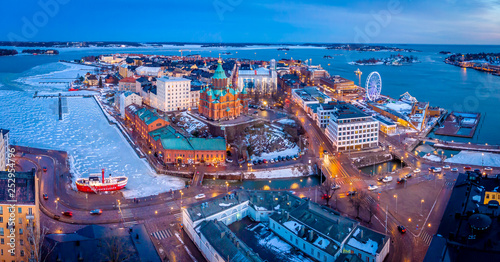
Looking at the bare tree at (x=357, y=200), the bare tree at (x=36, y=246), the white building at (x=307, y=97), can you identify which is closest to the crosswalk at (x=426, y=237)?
the bare tree at (x=357, y=200)

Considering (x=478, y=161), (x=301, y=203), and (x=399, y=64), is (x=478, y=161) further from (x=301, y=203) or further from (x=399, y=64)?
(x=399, y=64)

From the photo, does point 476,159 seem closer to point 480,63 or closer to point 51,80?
point 51,80

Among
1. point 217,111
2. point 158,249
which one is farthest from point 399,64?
point 158,249

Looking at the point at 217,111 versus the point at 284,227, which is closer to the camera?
the point at 284,227

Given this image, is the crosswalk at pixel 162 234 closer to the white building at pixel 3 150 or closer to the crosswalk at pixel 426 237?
the white building at pixel 3 150

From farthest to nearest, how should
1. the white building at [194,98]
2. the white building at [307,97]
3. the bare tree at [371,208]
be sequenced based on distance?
the white building at [307,97] → the white building at [194,98] → the bare tree at [371,208]

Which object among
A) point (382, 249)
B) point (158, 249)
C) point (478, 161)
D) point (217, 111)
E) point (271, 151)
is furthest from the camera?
point (217, 111)
